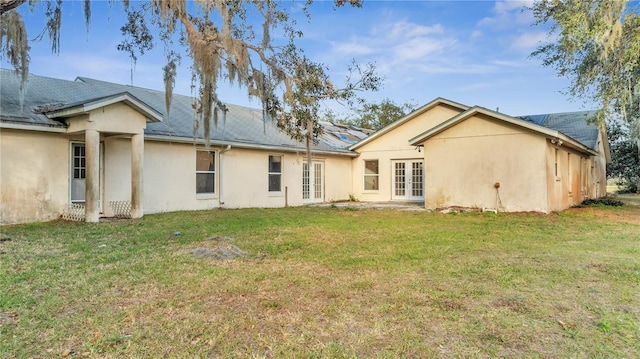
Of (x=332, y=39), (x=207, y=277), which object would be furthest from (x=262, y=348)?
(x=332, y=39)

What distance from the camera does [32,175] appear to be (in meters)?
9.44

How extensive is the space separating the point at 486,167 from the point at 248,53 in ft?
29.8

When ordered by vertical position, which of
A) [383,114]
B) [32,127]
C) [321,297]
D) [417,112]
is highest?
[383,114]

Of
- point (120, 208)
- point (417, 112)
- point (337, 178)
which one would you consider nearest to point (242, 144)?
point (120, 208)

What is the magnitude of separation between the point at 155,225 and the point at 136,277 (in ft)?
15.7

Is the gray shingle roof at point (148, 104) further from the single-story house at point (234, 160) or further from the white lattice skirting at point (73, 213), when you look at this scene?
the white lattice skirting at point (73, 213)

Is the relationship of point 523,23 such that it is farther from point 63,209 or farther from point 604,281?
point 63,209

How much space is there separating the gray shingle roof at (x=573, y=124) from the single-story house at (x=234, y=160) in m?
0.09

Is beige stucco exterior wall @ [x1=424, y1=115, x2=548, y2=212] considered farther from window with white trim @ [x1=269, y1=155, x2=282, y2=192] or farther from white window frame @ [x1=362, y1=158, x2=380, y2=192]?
window with white trim @ [x1=269, y1=155, x2=282, y2=192]

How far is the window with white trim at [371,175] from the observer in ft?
61.5

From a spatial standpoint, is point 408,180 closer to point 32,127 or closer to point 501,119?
point 501,119

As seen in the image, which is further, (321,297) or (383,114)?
(383,114)

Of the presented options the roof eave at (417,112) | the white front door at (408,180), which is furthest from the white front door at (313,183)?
the white front door at (408,180)

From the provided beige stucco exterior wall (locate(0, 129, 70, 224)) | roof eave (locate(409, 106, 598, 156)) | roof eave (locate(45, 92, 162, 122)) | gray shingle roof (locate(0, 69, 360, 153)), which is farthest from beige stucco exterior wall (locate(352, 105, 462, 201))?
beige stucco exterior wall (locate(0, 129, 70, 224))
